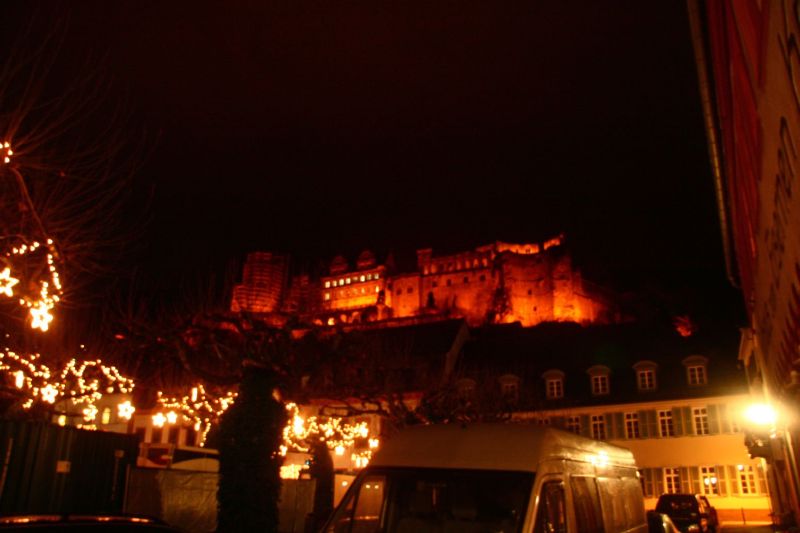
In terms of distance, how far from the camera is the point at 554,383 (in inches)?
1706

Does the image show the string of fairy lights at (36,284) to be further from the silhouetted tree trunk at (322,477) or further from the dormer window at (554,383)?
the dormer window at (554,383)

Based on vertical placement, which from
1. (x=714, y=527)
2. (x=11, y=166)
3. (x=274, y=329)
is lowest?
(x=714, y=527)

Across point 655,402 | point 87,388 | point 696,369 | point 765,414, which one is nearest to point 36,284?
point 87,388

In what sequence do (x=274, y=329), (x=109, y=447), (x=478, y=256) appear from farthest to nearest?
1. (x=478, y=256)
2. (x=109, y=447)
3. (x=274, y=329)

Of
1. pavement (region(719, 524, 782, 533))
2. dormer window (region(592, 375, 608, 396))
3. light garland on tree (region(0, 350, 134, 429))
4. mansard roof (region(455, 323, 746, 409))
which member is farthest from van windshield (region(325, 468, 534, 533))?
dormer window (region(592, 375, 608, 396))

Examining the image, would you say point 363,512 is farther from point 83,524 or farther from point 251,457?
point 251,457

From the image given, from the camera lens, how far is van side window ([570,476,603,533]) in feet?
25.7

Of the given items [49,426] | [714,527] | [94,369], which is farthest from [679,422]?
[49,426]

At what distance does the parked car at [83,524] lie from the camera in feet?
18.2

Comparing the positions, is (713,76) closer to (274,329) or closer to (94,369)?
(274,329)

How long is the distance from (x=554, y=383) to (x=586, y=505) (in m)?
36.2

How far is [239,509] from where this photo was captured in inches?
506

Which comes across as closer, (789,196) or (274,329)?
(789,196)

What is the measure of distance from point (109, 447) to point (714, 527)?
22.1 m
